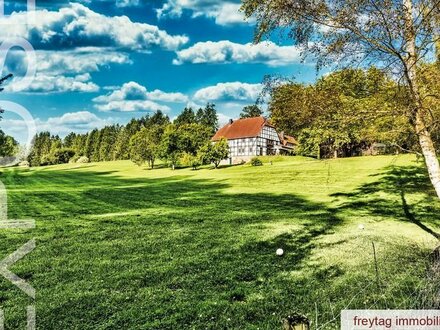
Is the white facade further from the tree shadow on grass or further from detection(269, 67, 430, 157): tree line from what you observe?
detection(269, 67, 430, 157): tree line

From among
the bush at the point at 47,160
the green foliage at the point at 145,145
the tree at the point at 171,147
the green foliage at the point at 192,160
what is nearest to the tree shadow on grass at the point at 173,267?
the green foliage at the point at 192,160

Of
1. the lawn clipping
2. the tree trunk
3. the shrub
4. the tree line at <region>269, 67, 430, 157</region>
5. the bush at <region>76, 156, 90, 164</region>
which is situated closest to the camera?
the lawn clipping

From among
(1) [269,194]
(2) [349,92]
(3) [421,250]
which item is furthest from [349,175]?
(2) [349,92]

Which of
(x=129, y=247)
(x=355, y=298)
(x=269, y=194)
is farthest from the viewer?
(x=269, y=194)

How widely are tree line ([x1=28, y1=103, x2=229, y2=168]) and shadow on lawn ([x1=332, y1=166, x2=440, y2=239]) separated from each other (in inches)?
1281

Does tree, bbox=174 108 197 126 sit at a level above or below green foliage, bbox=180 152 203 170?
above

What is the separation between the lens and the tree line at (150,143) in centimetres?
6569

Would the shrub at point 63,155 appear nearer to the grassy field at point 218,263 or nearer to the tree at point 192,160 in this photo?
the tree at point 192,160

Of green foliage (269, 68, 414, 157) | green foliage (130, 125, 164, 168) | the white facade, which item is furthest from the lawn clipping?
the white facade

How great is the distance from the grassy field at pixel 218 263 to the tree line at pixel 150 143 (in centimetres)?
4260

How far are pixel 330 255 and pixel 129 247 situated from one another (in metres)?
6.02

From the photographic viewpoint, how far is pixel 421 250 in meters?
11.7

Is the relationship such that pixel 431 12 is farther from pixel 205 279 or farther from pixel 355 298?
pixel 205 279

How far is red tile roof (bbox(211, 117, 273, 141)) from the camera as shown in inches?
3310
